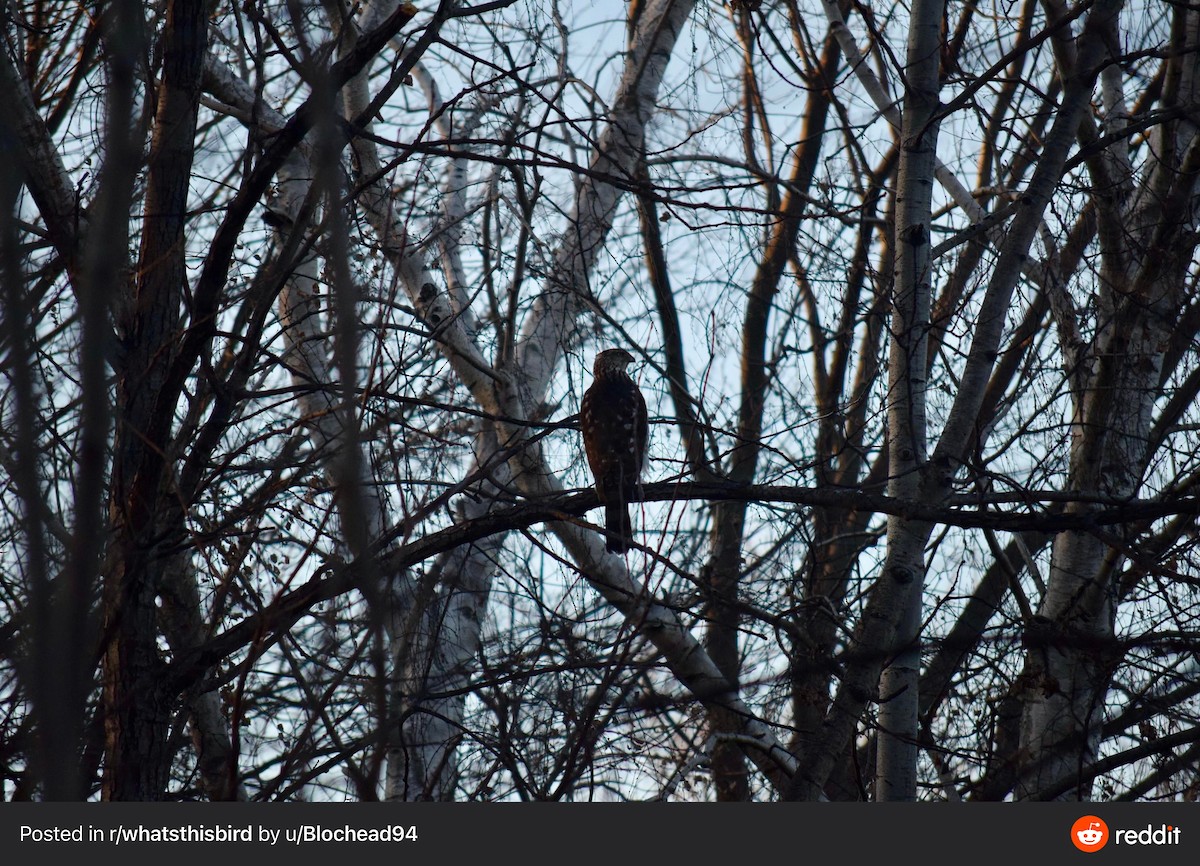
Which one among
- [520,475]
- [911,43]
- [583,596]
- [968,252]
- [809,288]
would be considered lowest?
[583,596]

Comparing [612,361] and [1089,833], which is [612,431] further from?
[1089,833]

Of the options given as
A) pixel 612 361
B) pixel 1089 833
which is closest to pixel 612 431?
pixel 612 361

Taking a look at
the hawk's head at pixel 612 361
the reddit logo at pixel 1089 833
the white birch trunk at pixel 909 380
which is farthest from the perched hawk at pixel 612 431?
the reddit logo at pixel 1089 833

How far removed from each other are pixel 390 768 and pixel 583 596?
125 cm

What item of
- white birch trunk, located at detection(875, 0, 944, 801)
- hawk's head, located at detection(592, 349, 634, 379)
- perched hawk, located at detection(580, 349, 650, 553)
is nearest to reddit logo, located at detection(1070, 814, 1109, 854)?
white birch trunk, located at detection(875, 0, 944, 801)

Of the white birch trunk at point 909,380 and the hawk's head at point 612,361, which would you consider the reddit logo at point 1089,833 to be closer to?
the white birch trunk at point 909,380

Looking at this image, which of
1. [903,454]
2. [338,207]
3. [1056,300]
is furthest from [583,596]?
[338,207]

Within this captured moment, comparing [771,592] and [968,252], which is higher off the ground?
[968,252]

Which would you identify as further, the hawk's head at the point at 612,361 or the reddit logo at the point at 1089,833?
the hawk's head at the point at 612,361

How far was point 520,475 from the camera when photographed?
5148mm

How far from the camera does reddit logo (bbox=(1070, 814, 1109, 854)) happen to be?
10.9 feet

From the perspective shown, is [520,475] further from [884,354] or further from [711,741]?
[884,354]

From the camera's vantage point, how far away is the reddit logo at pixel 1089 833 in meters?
3.34

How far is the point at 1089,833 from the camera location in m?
3.38
